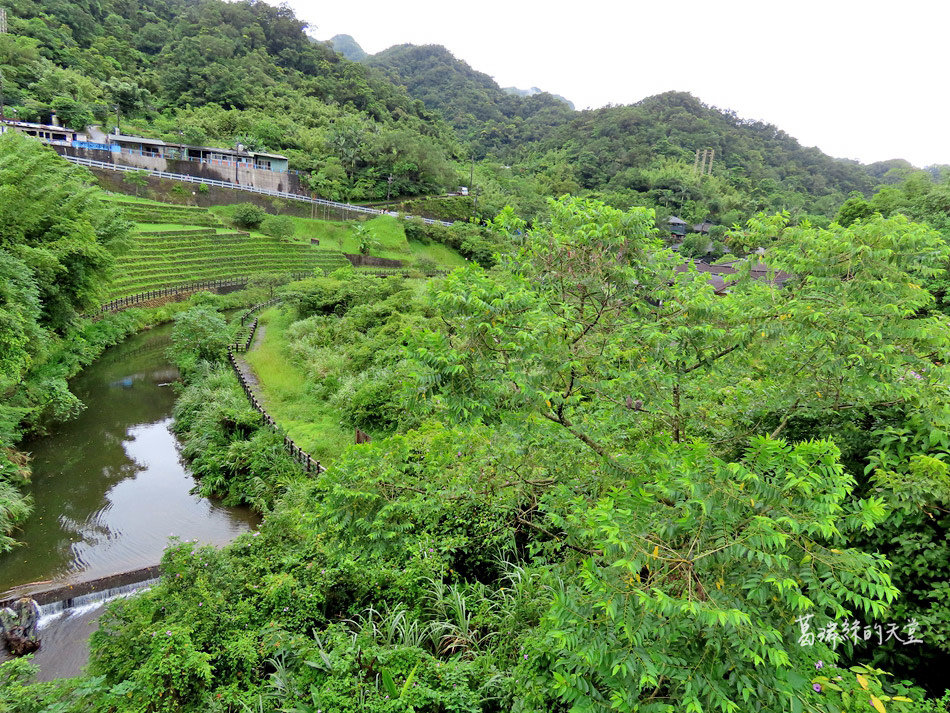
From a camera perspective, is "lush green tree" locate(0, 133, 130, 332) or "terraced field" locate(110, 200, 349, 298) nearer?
"lush green tree" locate(0, 133, 130, 332)

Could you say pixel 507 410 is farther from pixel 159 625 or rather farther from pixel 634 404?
pixel 159 625

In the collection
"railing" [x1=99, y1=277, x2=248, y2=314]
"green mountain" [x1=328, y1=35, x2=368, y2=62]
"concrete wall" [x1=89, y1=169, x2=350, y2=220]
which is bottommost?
"railing" [x1=99, y1=277, x2=248, y2=314]

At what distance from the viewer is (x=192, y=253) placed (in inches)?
1198

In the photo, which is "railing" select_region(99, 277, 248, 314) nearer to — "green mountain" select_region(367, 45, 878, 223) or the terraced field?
the terraced field

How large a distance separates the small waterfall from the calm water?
30.0 inches

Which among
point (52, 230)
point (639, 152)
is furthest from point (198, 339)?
point (639, 152)

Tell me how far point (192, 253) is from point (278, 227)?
7.34 meters

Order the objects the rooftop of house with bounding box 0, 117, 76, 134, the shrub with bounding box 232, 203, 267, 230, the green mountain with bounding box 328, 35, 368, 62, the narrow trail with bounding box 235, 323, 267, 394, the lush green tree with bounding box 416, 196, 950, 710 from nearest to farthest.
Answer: the lush green tree with bounding box 416, 196, 950, 710 → the narrow trail with bounding box 235, 323, 267, 394 → the rooftop of house with bounding box 0, 117, 76, 134 → the shrub with bounding box 232, 203, 267, 230 → the green mountain with bounding box 328, 35, 368, 62

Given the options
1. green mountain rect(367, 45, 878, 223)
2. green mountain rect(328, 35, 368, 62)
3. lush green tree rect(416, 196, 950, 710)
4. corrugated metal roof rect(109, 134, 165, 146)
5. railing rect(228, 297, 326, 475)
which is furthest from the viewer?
green mountain rect(328, 35, 368, 62)

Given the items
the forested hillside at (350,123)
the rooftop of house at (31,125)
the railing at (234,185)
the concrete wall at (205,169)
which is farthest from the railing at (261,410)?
the rooftop of house at (31,125)

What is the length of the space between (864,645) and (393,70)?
125m

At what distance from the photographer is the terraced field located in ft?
88.1

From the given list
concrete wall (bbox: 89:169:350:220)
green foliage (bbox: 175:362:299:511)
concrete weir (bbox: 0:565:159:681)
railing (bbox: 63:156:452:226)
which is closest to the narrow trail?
green foliage (bbox: 175:362:299:511)

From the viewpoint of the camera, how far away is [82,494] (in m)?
12.1
